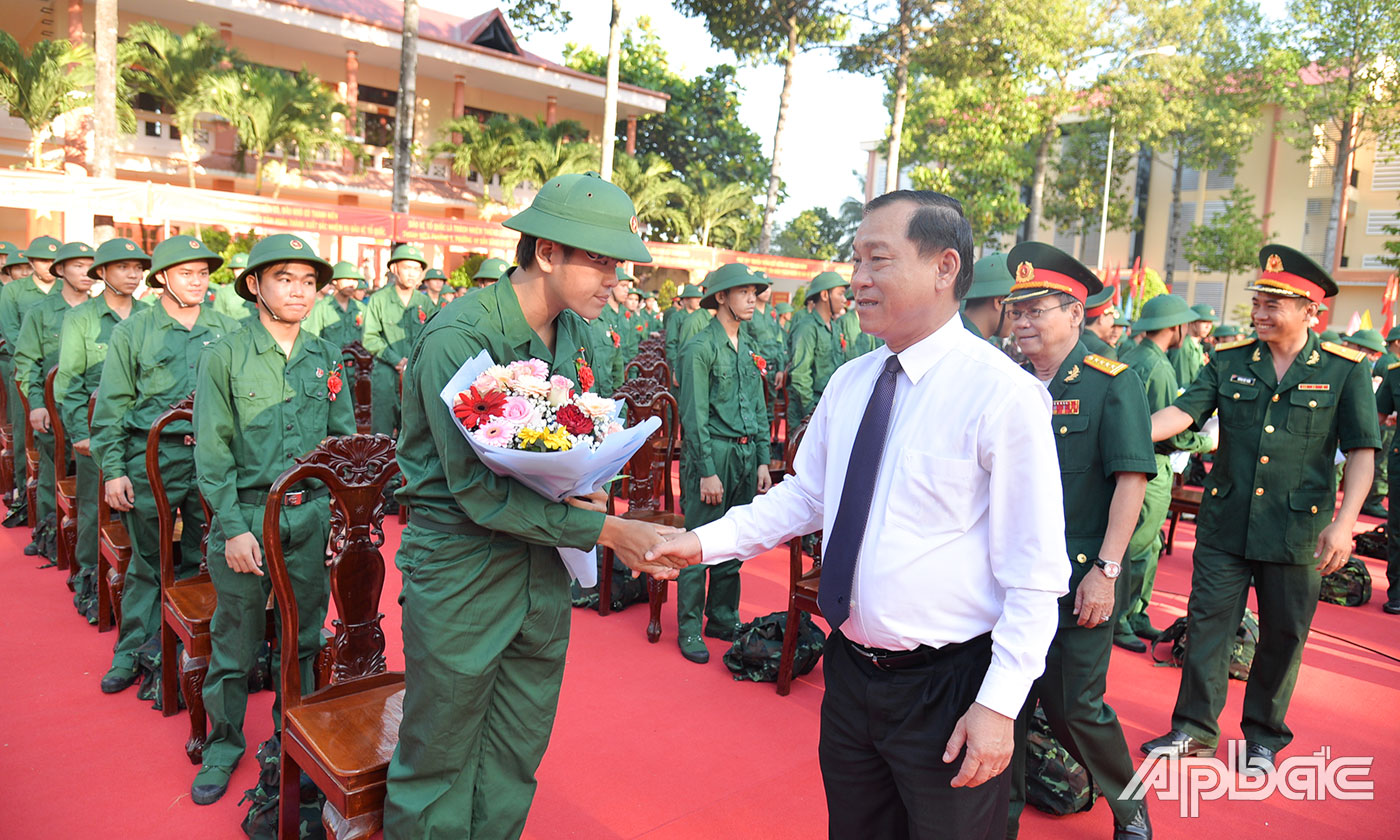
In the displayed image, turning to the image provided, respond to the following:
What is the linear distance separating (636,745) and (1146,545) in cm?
267

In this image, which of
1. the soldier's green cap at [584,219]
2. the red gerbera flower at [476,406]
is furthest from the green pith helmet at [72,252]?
the red gerbera flower at [476,406]

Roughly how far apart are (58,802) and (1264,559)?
4.40m

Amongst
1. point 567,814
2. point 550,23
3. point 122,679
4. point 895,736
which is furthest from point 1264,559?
point 550,23

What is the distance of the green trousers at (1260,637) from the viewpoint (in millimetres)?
3381

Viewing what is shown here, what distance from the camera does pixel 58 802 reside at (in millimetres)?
2883

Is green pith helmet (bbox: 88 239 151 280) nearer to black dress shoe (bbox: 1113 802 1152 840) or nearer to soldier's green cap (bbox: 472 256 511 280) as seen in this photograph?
soldier's green cap (bbox: 472 256 511 280)

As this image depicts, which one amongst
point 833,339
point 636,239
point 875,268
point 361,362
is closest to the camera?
point 875,268

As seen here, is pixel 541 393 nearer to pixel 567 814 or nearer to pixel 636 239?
pixel 636 239

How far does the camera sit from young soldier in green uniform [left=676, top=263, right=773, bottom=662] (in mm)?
4543

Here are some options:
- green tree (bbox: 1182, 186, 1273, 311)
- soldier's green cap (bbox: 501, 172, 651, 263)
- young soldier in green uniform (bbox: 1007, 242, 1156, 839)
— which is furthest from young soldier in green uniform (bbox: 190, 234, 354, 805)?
green tree (bbox: 1182, 186, 1273, 311)

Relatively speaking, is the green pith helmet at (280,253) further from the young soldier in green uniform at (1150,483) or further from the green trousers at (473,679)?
the young soldier in green uniform at (1150,483)

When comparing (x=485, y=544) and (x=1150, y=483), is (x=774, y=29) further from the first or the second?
(x=485, y=544)

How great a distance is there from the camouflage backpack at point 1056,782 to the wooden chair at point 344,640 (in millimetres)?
2215

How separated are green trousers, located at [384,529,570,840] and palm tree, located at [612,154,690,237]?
19.5 m
